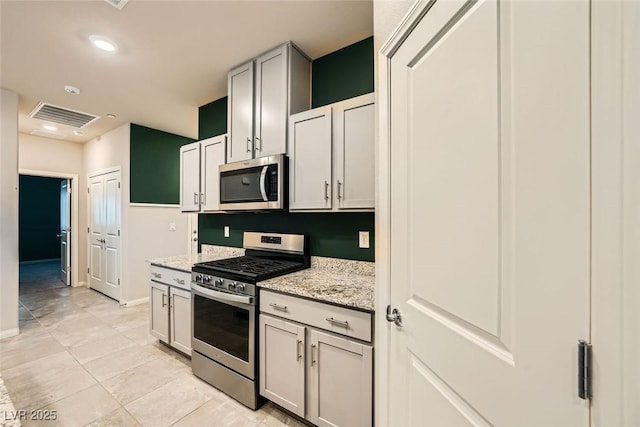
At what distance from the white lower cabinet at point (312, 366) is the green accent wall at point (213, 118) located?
2297 millimetres

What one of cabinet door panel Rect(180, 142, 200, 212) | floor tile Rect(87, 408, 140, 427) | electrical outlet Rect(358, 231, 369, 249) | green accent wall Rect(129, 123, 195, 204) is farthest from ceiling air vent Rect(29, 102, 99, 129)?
electrical outlet Rect(358, 231, 369, 249)

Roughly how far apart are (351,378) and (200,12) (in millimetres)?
2551

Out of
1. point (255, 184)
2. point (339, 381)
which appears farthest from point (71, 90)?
point (339, 381)

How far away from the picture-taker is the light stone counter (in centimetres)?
254

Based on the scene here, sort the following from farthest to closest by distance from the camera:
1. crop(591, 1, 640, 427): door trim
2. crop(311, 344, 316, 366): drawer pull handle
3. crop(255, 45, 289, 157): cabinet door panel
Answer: crop(255, 45, 289, 157): cabinet door panel < crop(311, 344, 316, 366): drawer pull handle < crop(591, 1, 640, 427): door trim

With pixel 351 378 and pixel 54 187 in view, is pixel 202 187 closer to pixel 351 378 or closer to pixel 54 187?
pixel 351 378

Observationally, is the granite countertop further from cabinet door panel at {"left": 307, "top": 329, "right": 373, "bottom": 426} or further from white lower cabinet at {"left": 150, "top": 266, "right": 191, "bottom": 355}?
white lower cabinet at {"left": 150, "top": 266, "right": 191, "bottom": 355}

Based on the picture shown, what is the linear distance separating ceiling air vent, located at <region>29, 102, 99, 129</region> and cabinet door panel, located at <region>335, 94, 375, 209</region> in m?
3.99

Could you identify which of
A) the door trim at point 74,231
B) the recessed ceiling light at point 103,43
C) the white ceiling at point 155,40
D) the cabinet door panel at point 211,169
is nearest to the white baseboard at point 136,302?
the door trim at point 74,231

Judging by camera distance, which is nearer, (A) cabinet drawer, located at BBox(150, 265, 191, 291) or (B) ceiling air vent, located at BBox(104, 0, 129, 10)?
(B) ceiling air vent, located at BBox(104, 0, 129, 10)

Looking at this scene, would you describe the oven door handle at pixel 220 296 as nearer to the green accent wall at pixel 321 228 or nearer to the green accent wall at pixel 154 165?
the green accent wall at pixel 321 228

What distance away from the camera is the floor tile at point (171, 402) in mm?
1815

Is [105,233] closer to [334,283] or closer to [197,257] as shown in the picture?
[197,257]

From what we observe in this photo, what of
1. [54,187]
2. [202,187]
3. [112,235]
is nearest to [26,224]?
[54,187]
